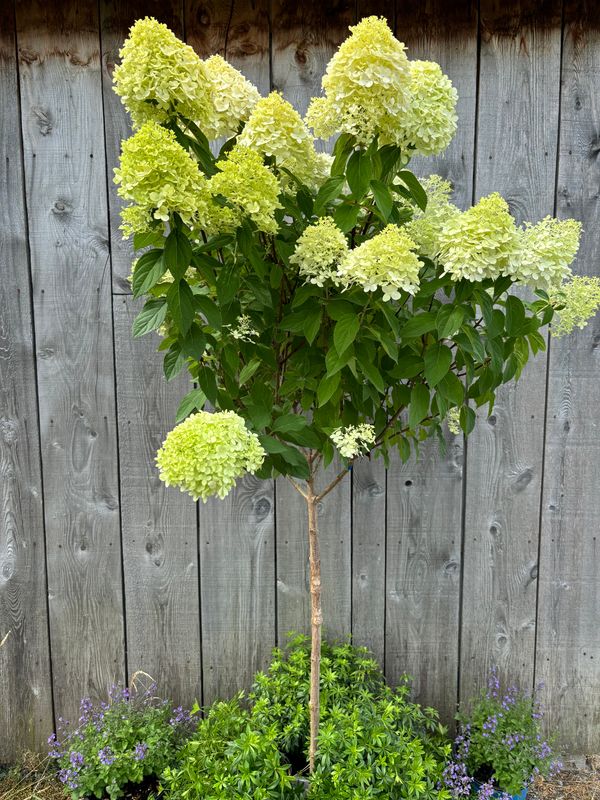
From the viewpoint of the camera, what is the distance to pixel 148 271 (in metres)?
1.04

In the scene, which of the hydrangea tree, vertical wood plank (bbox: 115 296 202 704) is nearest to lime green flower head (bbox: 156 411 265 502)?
the hydrangea tree

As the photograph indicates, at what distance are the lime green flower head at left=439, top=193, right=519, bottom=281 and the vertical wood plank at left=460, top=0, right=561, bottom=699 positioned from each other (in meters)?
0.86

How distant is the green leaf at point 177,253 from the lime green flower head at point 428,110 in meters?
0.45

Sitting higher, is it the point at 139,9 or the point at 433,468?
the point at 139,9

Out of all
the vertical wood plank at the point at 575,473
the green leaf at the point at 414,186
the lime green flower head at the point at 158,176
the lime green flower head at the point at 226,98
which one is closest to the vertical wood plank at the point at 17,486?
the lime green flower head at the point at 226,98

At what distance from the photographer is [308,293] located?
1.15m

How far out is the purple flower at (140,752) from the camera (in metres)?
1.73

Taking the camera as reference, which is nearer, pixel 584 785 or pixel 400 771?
pixel 400 771

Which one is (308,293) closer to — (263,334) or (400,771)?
(263,334)

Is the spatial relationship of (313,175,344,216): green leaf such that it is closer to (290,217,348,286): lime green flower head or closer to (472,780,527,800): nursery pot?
(290,217,348,286): lime green flower head

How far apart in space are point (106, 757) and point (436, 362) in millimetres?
1477

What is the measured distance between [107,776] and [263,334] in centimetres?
138

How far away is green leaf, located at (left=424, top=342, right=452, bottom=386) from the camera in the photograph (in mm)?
1130

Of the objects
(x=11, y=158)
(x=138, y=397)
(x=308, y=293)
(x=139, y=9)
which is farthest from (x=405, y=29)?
(x=138, y=397)
